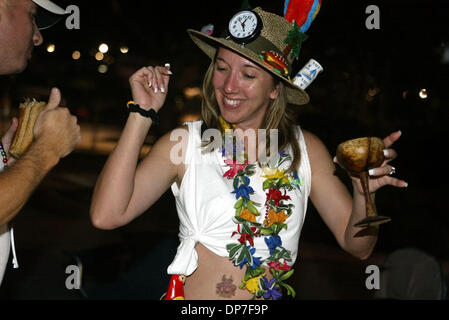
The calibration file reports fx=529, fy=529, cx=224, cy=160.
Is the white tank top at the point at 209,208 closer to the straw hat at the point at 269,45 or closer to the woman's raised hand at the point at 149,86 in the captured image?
the woman's raised hand at the point at 149,86

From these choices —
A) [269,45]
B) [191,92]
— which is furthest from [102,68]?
[269,45]

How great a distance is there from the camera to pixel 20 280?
5836 millimetres

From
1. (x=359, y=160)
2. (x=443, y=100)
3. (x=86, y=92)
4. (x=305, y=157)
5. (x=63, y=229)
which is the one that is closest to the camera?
(x=359, y=160)

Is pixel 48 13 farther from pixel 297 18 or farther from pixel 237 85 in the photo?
pixel 297 18

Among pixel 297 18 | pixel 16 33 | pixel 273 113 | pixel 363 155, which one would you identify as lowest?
pixel 363 155

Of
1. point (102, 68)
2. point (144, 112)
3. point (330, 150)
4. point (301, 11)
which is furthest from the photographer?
point (102, 68)

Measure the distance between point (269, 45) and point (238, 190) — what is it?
727mm

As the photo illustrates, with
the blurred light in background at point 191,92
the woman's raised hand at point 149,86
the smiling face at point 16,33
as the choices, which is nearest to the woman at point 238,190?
the woman's raised hand at point 149,86

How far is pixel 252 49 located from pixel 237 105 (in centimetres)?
27

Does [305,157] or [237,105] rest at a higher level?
[237,105]

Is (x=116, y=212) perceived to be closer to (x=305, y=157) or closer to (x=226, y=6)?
(x=305, y=157)

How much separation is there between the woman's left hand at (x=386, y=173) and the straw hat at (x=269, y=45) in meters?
0.61

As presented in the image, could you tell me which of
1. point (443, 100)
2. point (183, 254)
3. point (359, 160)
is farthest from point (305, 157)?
point (443, 100)

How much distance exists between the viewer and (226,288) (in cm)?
242
